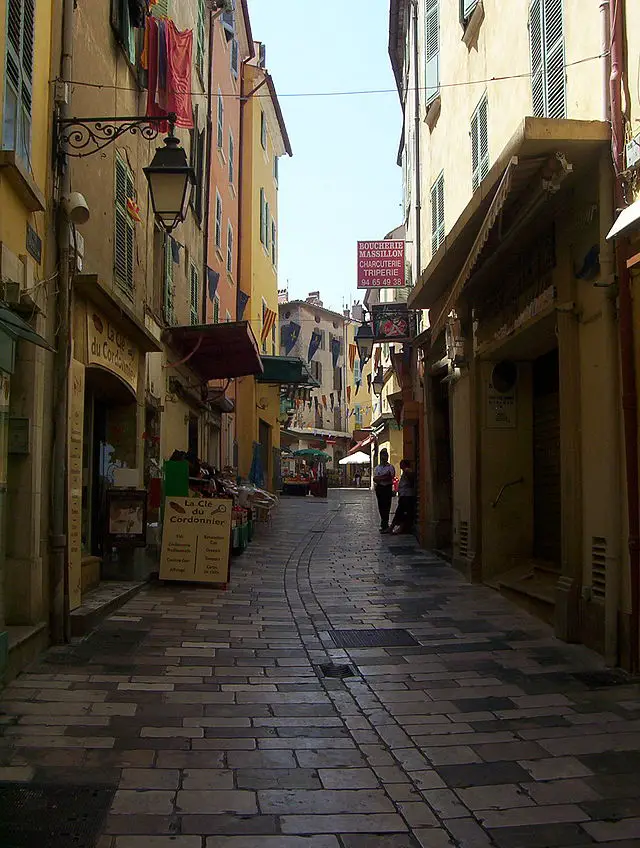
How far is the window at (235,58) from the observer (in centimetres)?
2481

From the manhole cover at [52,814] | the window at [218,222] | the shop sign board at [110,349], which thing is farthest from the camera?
the window at [218,222]

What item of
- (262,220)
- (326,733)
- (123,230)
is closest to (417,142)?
(123,230)

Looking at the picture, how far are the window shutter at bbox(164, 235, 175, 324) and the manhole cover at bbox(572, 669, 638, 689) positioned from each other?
9810mm

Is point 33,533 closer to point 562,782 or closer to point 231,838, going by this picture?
point 231,838

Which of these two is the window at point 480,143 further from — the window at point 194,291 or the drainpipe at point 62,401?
the window at point 194,291

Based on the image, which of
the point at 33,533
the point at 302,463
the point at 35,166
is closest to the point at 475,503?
the point at 33,533

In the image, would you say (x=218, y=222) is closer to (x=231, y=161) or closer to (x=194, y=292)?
(x=231, y=161)

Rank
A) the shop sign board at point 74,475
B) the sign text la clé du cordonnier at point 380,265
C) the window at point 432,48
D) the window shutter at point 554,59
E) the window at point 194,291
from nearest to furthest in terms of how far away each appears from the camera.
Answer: the shop sign board at point 74,475, the window shutter at point 554,59, the window at point 432,48, the window at point 194,291, the sign text la clé du cordonnier at point 380,265

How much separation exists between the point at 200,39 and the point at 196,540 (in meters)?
12.0

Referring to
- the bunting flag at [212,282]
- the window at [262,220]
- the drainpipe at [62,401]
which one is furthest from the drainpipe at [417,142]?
the drainpipe at [62,401]

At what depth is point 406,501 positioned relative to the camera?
18.6 m

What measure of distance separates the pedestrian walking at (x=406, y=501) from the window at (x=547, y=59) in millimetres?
9993

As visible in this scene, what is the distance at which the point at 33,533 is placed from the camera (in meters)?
7.03

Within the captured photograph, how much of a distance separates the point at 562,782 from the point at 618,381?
3593 mm
